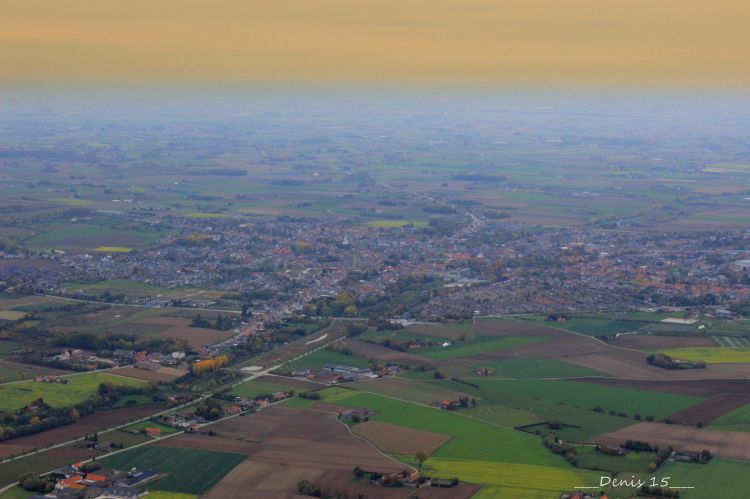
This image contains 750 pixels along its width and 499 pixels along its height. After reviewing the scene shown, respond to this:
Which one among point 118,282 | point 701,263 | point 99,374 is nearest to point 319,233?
point 118,282

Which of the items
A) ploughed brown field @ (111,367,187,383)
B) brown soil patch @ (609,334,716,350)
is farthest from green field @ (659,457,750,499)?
ploughed brown field @ (111,367,187,383)

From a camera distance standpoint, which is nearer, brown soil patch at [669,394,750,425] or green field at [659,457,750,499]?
green field at [659,457,750,499]

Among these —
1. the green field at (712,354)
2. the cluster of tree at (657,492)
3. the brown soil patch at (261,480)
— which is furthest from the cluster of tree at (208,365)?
the cluster of tree at (657,492)

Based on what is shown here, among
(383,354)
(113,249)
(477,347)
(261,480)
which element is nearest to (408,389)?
(383,354)

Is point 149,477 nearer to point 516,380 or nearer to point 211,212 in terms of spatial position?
point 516,380

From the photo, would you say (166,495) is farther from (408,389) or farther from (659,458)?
(659,458)

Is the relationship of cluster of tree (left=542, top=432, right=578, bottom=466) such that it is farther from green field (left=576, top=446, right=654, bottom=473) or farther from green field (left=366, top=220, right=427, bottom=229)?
green field (left=366, top=220, right=427, bottom=229)
